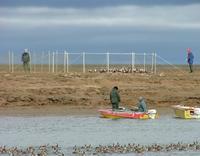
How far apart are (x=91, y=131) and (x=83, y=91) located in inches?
438

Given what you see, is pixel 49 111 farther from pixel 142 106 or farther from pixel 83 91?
pixel 142 106

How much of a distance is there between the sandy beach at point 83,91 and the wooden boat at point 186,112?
3162 mm

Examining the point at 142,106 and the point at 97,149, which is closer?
the point at 97,149

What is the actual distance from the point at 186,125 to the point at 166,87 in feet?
29.4

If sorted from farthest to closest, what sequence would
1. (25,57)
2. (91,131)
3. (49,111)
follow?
(25,57)
(49,111)
(91,131)

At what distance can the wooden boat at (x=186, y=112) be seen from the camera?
4612 centimetres

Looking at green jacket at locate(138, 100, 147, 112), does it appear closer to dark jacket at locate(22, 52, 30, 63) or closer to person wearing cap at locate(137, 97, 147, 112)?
person wearing cap at locate(137, 97, 147, 112)

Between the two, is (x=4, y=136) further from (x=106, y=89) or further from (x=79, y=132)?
(x=106, y=89)

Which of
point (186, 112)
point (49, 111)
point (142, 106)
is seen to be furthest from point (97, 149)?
point (49, 111)

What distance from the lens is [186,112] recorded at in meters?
46.2

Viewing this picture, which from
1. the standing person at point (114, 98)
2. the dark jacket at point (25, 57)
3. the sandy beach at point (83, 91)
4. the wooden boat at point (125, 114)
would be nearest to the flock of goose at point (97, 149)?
the wooden boat at point (125, 114)

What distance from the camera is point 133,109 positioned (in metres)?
45.8

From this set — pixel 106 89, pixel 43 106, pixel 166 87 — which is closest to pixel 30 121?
pixel 43 106

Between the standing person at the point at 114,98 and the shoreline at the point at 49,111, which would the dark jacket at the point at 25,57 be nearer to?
the shoreline at the point at 49,111
